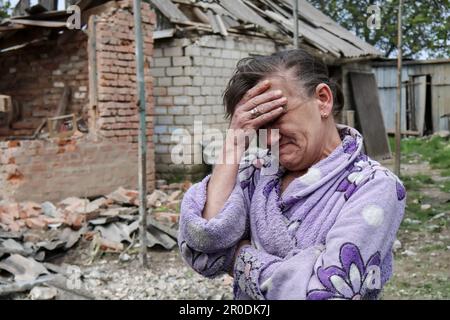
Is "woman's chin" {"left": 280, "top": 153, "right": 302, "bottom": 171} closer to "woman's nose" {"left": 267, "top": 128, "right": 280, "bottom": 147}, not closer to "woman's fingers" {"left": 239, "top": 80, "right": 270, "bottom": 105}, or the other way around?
"woman's nose" {"left": 267, "top": 128, "right": 280, "bottom": 147}

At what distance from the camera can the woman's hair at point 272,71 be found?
3.93ft

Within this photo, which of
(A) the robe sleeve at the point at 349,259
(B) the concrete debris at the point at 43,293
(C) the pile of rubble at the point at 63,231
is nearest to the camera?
(A) the robe sleeve at the point at 349,259

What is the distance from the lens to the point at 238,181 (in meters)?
1.27

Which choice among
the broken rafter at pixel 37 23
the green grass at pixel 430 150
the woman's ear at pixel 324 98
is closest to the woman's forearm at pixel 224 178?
the woman's ear at pixel 324 98

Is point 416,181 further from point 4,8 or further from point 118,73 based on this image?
point 4,8

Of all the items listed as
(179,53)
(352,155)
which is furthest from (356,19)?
(352,155)

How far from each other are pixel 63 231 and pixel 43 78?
321 centimetres

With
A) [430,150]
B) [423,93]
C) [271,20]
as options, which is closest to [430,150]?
[430,150]

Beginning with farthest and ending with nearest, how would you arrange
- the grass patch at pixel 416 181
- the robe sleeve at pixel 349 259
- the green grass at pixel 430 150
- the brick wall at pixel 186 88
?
the green grass at pixel 430 150 < the grass patch at pixel 416 181 < the brick wall at pixel 186 88 < the robe sleeve at pixel 349 259

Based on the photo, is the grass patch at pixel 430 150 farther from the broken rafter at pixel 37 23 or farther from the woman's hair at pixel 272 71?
the woman's hair at pixel 272 71

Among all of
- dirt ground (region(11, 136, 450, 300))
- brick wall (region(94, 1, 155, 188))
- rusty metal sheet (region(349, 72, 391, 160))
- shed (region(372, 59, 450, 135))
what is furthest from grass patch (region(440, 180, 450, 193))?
shed (region(372, 59, 450, 135))

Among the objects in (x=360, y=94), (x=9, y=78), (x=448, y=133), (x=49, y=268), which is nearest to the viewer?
(x=49, y=268)

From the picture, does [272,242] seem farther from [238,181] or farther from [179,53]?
[179,53]

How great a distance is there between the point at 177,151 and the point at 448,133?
7.08 metres
